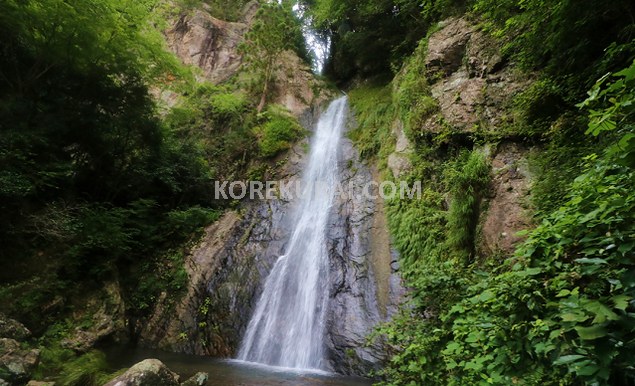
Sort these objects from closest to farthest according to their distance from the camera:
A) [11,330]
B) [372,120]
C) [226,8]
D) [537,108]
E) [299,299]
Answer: [11,330]
[537,108]
[299,299]
[372,120]
[226,8]

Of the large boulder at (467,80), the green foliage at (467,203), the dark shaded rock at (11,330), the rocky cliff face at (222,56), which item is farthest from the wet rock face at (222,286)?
the rocky cliff face at (222,56)

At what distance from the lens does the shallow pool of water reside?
5492 millimetres

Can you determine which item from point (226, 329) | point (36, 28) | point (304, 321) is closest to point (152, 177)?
point (36, 28)

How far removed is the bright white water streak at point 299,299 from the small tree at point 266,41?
6948 millimetres

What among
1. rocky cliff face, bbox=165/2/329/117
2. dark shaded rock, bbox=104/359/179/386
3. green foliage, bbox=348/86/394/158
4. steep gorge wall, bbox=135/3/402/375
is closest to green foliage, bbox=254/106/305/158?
steep gorge wall, bbox=135/3/402/375

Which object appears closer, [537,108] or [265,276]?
[537,108]

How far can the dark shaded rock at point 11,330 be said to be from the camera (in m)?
5.17

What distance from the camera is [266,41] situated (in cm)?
1581

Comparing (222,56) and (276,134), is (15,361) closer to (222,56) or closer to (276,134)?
(276,134)

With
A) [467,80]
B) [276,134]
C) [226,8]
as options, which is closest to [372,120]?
[276,134]

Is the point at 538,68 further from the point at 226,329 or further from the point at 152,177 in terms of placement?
the point at 152,177

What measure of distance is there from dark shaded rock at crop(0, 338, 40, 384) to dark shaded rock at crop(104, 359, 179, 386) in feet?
4.16

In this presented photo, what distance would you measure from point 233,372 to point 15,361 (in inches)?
123

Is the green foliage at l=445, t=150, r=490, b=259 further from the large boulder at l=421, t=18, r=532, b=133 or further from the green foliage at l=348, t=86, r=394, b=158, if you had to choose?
the green foliage at l=348, t=86, r=394, b=158
